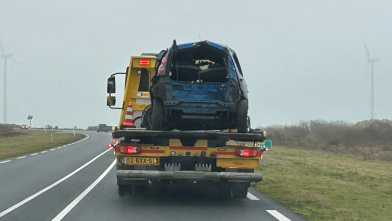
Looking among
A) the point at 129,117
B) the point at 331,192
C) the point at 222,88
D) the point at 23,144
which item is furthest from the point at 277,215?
the point at 23,144

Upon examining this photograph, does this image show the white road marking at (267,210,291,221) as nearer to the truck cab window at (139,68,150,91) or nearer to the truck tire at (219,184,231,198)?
the truck tire at (219,184,231,198)

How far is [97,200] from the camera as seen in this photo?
959 cm

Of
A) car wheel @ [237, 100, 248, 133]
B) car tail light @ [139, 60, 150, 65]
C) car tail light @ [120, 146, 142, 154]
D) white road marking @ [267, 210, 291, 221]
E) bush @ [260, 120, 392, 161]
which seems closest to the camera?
white road marking @ [267, 210, 291, 221]

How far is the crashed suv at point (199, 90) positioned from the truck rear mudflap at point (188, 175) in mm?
1022

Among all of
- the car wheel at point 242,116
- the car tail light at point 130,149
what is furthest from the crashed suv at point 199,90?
the car tail light at point 130,149

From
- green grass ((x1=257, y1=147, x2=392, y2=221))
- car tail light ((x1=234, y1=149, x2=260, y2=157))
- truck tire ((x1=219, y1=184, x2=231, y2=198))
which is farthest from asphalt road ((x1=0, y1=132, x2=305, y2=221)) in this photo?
car tail light ((x1=234, y1=149, x2=260, y2=157))

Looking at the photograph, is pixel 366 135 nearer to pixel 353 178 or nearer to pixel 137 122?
pixel 353 178

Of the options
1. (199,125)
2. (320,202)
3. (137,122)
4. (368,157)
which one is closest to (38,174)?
(137,122)

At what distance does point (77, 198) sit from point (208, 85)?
12.7 ft

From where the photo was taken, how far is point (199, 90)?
8898 mm

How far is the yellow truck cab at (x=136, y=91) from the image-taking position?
13148 mm

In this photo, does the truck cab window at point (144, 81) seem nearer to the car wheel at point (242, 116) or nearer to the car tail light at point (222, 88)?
the car tail light at point (222, 88)

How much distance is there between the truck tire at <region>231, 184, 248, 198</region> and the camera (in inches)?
373

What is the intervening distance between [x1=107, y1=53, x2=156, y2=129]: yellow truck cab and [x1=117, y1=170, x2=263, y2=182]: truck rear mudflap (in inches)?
184
